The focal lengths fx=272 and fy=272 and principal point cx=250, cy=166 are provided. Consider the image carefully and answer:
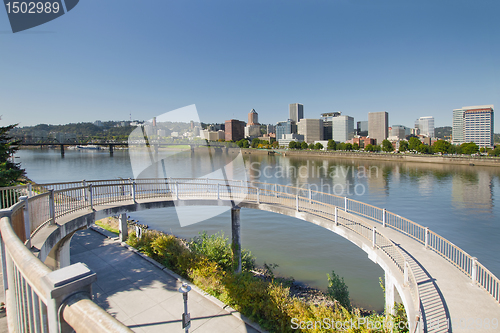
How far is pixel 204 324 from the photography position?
30.2 ft

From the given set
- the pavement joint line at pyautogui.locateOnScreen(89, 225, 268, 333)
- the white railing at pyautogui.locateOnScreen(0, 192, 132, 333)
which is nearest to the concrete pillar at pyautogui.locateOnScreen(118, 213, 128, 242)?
the pavement joint line at pyautogui.locateOnScreen(89, 225, 268, 333)

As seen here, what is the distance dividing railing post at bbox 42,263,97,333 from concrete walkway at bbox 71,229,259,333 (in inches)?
265

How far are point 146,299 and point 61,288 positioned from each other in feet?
34.7

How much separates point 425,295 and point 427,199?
34848 mm

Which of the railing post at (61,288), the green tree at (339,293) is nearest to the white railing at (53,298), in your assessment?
the railing post at (61,288)

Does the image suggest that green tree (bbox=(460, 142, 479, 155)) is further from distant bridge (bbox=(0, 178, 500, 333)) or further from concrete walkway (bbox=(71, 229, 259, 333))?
concrete walkway (bbox=(71, 229, 259, 333))

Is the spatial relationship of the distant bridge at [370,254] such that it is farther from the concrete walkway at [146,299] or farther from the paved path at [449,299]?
the concrete walkway at [146,299]

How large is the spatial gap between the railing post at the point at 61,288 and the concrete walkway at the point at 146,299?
22.1 ft

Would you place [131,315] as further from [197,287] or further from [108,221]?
[108,221]

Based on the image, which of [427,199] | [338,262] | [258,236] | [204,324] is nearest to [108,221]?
[258,236]

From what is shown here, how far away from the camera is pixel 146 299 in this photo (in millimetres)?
10508

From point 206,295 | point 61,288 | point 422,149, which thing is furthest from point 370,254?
point 422,149

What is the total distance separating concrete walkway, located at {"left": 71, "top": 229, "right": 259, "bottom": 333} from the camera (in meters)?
9.18

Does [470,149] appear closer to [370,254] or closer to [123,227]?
[370,254]
